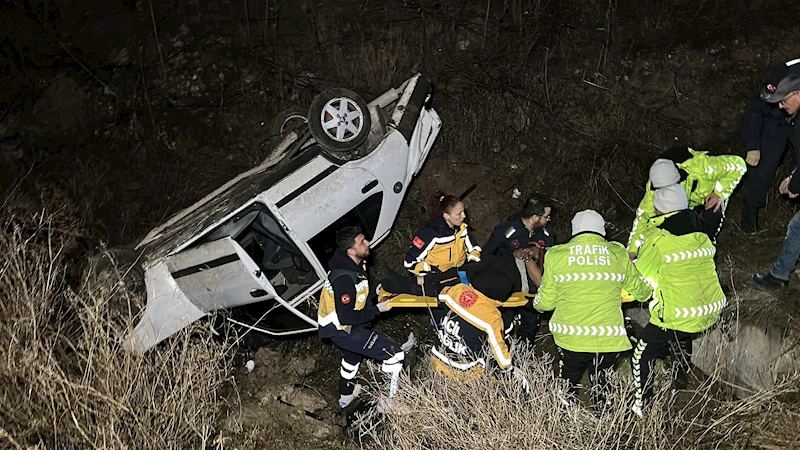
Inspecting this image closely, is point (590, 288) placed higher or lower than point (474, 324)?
higher

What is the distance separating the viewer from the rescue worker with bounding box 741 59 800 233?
5.95 m

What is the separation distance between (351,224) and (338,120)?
1.03 m

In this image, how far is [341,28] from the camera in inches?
420

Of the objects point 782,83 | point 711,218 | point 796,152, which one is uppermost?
point 782,83

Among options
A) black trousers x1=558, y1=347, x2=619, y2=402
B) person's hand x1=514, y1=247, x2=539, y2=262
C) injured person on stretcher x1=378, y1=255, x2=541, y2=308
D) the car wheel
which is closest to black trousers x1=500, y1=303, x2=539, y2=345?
injured person on stretcher x1=378, y1=255, x2=541, y2=308

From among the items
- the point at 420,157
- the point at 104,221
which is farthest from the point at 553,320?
the point at 104,221

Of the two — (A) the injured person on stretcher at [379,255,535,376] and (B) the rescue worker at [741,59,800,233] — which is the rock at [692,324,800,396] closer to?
(B) the rescue worker at [741,59,800,233]

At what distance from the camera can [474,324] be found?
5180 mm

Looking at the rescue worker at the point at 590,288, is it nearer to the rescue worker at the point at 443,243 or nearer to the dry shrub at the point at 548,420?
the dry shrub at the point at 548,420

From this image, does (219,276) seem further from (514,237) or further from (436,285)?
(514,237)

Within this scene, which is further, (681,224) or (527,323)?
(527,323)

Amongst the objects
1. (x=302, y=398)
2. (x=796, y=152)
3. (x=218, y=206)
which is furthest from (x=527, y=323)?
(x=218, y=206)

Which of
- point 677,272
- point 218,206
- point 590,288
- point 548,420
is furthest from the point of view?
point 218,206

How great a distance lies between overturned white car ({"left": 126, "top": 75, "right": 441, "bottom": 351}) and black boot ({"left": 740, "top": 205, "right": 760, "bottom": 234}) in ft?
11.4
